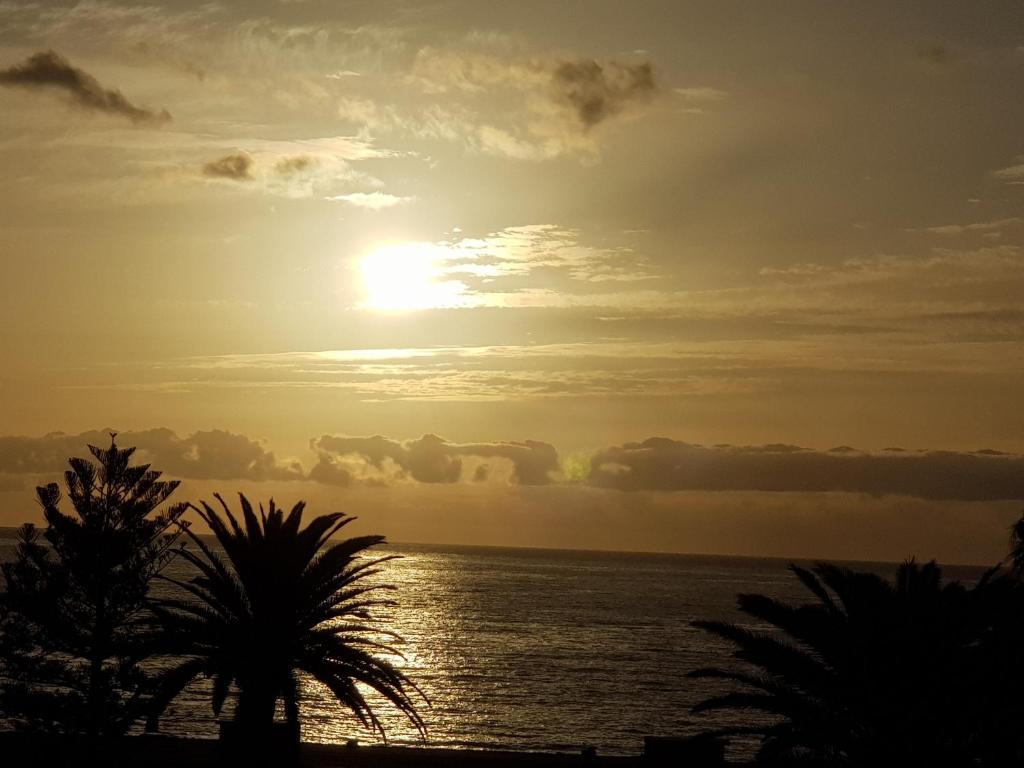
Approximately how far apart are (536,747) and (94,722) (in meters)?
30.1

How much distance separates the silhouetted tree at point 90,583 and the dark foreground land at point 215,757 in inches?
32.6

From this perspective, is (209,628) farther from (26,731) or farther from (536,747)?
(536,747)

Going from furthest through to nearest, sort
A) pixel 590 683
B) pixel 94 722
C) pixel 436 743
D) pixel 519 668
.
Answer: pixel 519 668, pixel 590 683, pixel 436 743, pixel 94 722

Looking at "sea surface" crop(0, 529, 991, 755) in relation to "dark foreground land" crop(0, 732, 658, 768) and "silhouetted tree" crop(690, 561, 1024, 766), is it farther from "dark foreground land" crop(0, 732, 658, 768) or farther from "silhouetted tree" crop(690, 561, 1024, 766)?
"silhouetted tree" crop(690, 561, 1024, 766)

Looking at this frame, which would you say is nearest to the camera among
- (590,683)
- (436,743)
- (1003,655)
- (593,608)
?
(1003,655)

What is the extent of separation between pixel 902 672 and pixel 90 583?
18.8 metres

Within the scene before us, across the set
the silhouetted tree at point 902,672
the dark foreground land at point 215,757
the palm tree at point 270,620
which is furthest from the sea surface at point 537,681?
the silhouetted tree at point 902,672

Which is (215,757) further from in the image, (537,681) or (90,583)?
(537,681)

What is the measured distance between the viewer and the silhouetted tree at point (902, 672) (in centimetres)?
1614

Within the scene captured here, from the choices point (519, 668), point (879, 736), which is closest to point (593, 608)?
point (519, 668)

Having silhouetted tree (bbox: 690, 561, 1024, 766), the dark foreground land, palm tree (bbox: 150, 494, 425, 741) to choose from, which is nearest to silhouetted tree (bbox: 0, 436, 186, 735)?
the dark foreground land

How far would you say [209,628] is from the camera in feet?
68.1

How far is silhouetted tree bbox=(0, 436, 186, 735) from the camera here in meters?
26.2

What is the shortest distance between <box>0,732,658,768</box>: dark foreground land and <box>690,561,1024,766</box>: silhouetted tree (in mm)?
4091
